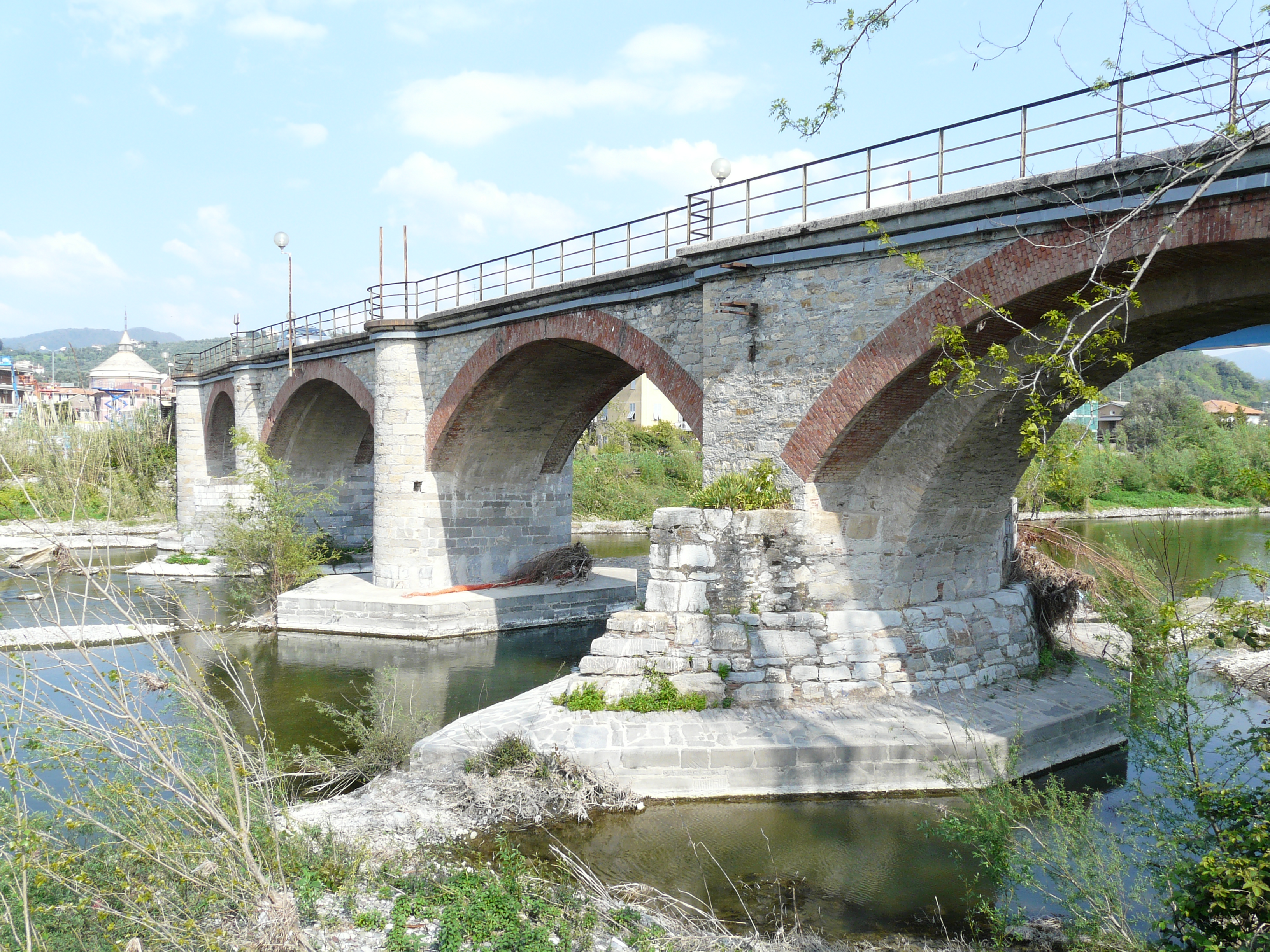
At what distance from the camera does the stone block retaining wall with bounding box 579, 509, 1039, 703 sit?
10.0 m

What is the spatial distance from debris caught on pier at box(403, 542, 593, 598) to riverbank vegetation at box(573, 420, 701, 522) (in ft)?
44.9

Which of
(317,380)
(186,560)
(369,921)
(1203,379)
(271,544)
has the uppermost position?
(1203,379)

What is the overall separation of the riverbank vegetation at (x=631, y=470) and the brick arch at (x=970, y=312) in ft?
76.2

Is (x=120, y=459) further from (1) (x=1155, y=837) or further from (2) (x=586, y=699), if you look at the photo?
(1) (x=1155, y=837)

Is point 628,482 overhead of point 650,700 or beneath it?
overhead

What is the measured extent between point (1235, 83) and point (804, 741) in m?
6.50

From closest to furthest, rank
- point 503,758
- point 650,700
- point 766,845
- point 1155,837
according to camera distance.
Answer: point 1155,837, point 766,845, point 503,758, point 650,700

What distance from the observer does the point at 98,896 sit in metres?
4.79

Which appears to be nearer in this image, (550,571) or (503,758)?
(503,758)

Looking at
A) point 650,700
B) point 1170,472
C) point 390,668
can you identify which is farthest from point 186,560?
point 1170,472

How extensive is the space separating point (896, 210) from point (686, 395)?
3750mm

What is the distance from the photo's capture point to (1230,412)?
55.5 m

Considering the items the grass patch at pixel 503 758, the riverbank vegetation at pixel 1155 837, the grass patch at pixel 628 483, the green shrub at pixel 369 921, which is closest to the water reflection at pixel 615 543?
the grass patch at pixel 628 483

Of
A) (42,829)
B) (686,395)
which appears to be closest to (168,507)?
(686,395)
